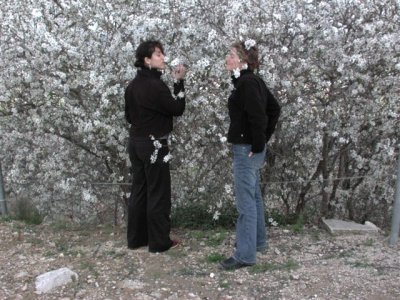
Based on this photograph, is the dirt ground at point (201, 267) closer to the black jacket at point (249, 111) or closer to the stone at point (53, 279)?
the stone at point (53, 279)

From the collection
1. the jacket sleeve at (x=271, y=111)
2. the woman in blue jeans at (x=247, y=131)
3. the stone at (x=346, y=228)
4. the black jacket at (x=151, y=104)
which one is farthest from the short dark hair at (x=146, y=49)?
the stone at (x=346, y=228)

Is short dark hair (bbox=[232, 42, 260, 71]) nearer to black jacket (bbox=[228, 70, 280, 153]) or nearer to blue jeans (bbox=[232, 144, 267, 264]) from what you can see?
Result: black jacket (bbox=[228, 70, 280, 153])

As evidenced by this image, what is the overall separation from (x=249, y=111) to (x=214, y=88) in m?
0.94

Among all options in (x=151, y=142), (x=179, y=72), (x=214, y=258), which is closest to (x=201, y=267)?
(x=214, y=258)

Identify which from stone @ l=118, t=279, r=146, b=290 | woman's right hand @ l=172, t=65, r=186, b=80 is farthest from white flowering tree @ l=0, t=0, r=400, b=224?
stone @ l=118, t=279, r=146, b=290

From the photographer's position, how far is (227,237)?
5.32m

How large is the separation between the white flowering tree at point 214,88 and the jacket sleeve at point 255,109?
0.62 m

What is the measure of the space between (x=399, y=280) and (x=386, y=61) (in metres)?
2.07

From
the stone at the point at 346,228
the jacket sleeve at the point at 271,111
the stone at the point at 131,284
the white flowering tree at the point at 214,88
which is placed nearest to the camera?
the stone at the point at 131,284

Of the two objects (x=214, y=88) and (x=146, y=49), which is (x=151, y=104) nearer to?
(x=146, y=49)

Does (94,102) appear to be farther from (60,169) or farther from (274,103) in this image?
(274,103)

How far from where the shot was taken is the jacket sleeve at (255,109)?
4.12m

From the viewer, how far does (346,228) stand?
17.9 ft

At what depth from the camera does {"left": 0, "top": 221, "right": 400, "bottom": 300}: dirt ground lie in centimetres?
420
